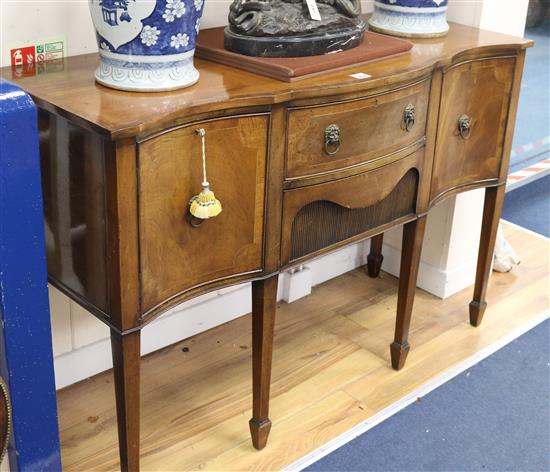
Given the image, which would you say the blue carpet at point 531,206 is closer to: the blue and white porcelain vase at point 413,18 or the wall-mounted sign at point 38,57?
the blue and white porcelain vase at point 413,18

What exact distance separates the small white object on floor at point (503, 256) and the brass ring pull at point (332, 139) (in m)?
1.36

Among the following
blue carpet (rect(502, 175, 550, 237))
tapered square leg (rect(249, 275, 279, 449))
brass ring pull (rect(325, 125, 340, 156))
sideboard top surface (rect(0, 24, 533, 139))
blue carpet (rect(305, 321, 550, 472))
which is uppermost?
sideboard top surface (rect(0, 24, 533, 139))

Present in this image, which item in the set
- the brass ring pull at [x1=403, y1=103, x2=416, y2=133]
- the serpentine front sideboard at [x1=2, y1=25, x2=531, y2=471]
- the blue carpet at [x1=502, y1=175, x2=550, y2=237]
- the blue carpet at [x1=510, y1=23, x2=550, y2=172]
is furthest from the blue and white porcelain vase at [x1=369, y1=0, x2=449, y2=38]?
the blue carpet at [x1=510, y1=23, x2=550, y2=172]

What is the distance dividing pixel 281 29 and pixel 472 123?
2.18 ft

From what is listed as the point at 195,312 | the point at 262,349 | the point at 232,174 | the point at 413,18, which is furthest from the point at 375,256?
the point at 232,174

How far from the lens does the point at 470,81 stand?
2.17 meters

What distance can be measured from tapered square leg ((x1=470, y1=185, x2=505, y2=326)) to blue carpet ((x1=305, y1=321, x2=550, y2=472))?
182 millimetres

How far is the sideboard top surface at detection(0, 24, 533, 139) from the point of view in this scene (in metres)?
1.50

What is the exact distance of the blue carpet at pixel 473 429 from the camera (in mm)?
2080

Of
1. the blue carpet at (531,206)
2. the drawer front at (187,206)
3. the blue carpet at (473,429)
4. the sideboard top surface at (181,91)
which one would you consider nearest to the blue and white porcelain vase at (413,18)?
the sideboard top surface at (181,91)

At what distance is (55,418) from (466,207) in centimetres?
161

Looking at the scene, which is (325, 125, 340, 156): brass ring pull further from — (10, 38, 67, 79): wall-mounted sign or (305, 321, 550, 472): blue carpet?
(305, 321, 550, 472): blue carpet

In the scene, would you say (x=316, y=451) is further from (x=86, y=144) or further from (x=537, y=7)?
(x=537, y=7)

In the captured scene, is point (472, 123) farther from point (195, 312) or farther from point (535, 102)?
point (535, 102)
